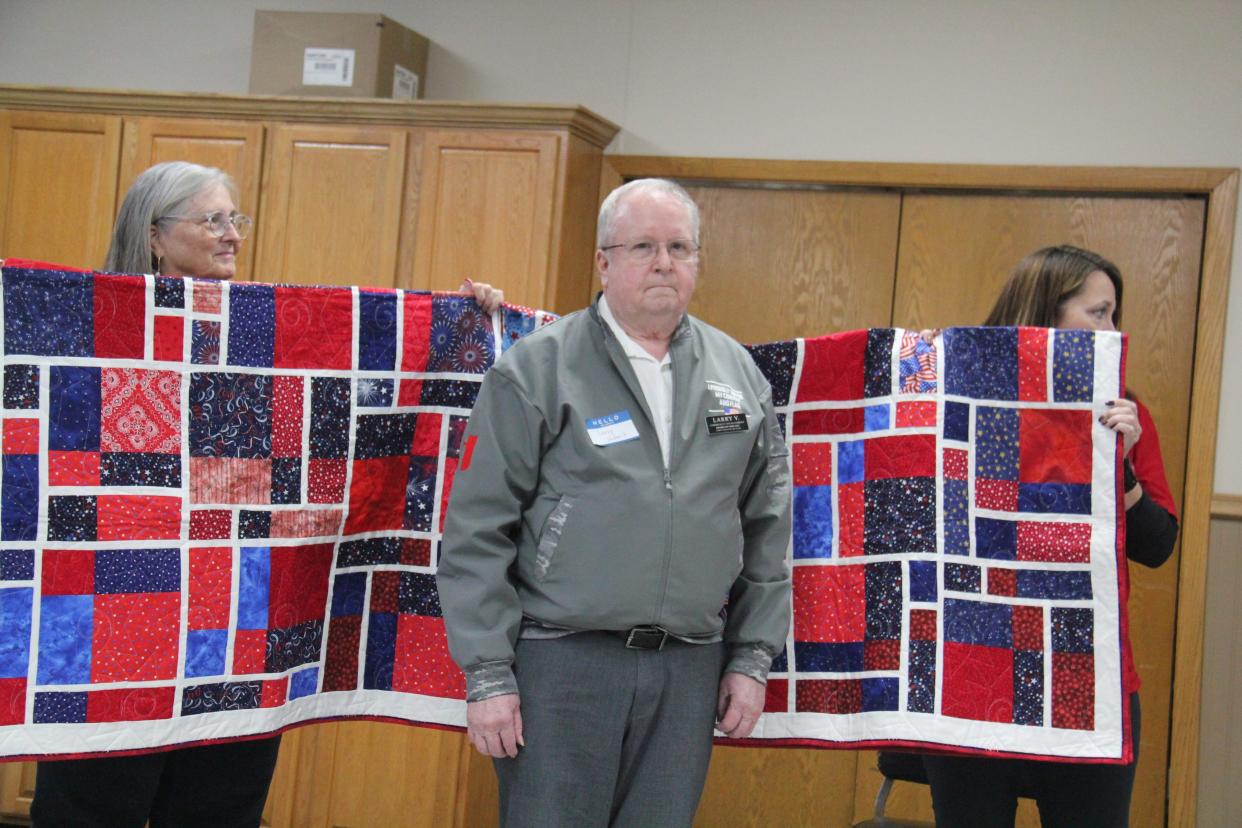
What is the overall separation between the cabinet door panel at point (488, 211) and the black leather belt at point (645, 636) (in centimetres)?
179

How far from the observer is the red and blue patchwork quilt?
203cm

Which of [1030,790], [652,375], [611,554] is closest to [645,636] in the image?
[611,554]

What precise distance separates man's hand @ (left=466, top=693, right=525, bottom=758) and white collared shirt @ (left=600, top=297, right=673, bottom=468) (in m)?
0.45

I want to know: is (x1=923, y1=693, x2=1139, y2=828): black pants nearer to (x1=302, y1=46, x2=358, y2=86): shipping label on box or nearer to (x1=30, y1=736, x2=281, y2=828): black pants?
(x1=30, y1=736, x2=281, y2=828): black pants

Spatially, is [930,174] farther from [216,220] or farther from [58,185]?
[58,185]

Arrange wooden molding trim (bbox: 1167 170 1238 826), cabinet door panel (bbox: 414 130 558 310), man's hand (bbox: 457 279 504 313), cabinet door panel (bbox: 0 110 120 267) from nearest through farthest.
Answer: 1. man's hand (bbox: 457 279 504 313)
2. wooden molding trim (bbox: 1167 170 1238 826)
3. cabinet door panel (bbox: 414 130 558 310)
4. cabinet door panel (bbox: 0 110 120 267)

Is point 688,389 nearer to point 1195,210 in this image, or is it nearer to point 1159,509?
point 1159,509

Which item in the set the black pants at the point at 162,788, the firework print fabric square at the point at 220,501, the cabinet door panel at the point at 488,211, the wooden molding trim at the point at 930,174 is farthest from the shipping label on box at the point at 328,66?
the black pants at the point at 162,788

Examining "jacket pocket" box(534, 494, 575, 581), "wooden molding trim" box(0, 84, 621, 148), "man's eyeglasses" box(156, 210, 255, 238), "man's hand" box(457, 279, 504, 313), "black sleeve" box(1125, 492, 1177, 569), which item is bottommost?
"jacket pocket" box(534, 494, 575, 581)

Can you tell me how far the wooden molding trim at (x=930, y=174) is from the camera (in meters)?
3.41

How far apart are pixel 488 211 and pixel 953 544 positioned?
1.83 metres

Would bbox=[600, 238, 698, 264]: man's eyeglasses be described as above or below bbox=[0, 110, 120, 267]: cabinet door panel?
below

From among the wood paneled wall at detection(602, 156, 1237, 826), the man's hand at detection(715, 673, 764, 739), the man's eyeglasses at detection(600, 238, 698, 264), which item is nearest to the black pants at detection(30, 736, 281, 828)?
the man's hand at detection(715, 673, 764, 739)

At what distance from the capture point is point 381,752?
3.51 m
